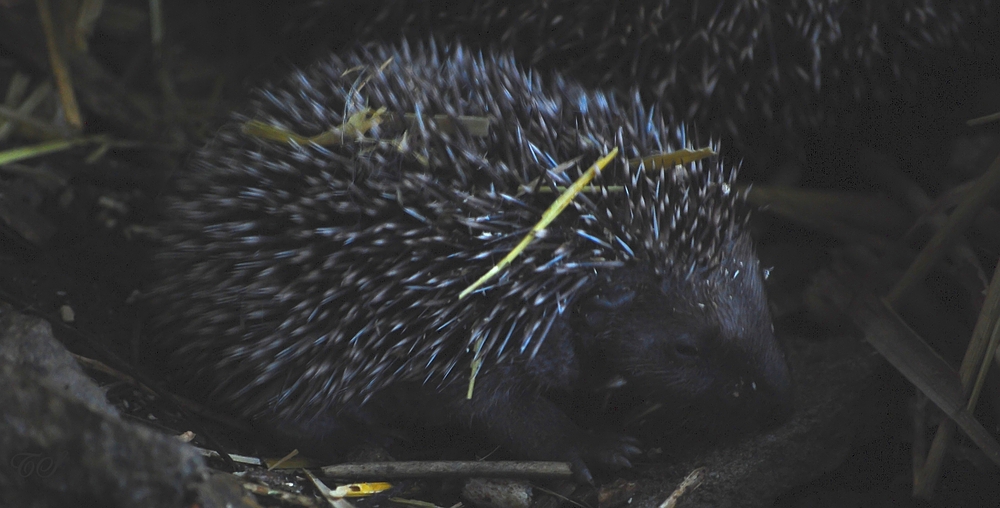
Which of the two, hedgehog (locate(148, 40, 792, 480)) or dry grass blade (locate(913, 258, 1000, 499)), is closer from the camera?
hedgehog (locate(148, 40, 792, 480))

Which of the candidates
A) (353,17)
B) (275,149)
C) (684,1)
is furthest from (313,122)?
(684,1)

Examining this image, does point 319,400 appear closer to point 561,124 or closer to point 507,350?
point 507,350

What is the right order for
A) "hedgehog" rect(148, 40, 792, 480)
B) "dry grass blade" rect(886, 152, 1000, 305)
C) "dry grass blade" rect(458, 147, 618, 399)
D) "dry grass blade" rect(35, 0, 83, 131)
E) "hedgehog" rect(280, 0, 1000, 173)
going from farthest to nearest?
"dry grass blade" rect(35, 0, 83, 131) → "hedgehog" rect(280, 0, 1000, 173) → "dry grass blade" rect(886, 152, 1000, 305) → "hedgehog" rect(148, 40, 792, 480) → "dry grass blade" rect(458, 147, 618, 399)

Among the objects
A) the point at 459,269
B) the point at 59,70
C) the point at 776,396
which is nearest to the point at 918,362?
the point at 776,396

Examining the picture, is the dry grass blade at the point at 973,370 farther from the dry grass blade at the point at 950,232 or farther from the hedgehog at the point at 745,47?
the hedgehog at the point at 745,47

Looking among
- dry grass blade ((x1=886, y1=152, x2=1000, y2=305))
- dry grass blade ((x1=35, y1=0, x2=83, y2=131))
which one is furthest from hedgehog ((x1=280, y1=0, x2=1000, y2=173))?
dry grass blade ((x1=35, y1=0, x2=83, y2=131))

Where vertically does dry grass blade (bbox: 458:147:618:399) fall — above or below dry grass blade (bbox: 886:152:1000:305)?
above

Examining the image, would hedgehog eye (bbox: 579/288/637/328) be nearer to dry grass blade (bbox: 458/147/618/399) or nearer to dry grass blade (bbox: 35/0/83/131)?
dry grass blade (bbox: 458/147/618/399)
